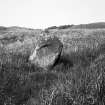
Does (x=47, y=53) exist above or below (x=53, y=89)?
above

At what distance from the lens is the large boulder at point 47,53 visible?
640 cm

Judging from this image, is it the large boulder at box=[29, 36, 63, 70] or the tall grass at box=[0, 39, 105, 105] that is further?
the large boulder at box=[29, 36, 63, 70]

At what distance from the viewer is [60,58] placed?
7031 mm

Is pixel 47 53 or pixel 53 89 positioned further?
pixel 47 53

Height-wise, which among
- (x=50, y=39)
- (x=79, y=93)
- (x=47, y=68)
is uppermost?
(x=50, y=39)

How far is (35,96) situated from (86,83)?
1.15 meters

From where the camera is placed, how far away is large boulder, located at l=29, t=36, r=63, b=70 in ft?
21.0

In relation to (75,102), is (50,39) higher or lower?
higher

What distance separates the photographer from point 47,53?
271 inches

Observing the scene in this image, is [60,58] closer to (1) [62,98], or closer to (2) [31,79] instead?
(2) [31,79]

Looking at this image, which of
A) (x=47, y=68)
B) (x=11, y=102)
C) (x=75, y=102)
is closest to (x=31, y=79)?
(x=11, y=102)

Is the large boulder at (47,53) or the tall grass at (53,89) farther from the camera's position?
the large boulder at (47,53)

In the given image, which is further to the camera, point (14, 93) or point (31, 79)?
point (31, 79)

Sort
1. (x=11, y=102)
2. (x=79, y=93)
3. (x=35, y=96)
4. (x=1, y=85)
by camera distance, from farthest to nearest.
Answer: (x=1, y=85), (x=35, y=96), (x=11, y=102), (x=79, y=93)
